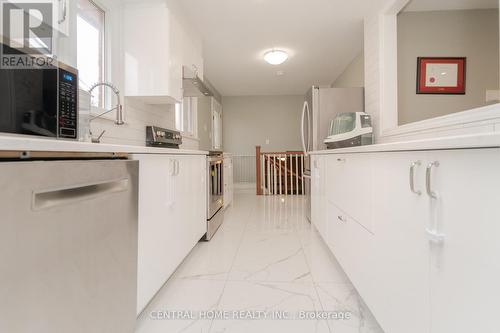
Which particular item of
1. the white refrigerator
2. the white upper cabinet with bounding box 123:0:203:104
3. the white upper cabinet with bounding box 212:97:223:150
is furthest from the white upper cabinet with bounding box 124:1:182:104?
the white upper cabinet with bounding box 212:97:223:150

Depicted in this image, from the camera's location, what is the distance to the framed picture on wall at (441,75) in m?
2.43

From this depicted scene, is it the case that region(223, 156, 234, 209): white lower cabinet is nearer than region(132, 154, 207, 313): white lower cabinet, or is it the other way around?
region(132, 154, 207, 313): white lower cabinet

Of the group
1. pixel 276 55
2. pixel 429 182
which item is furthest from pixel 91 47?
pixel 276 55

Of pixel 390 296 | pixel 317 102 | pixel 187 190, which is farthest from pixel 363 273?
pixel 317 102

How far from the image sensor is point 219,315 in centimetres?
129

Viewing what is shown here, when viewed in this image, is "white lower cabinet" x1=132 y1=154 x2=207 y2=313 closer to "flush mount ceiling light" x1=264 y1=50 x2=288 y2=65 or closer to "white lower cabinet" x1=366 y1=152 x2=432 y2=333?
"white lower cabinet" x1=366 y1=152 x2=432 y2=333

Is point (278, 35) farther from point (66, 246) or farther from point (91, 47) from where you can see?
point (66, 246)

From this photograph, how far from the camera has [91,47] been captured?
180cm

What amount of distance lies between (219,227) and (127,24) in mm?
2230

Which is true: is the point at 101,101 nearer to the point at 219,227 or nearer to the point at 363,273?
the point at 219,227

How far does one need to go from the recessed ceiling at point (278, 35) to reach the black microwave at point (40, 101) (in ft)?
7.22

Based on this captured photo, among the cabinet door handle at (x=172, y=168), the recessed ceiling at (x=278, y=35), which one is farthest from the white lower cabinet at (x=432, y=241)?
the recessed ceiling at (x=278, y=35)

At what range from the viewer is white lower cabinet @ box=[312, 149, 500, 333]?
535 millimetres

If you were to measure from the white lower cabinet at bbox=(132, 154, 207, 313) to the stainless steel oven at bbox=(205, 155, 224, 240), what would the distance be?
0.41m
